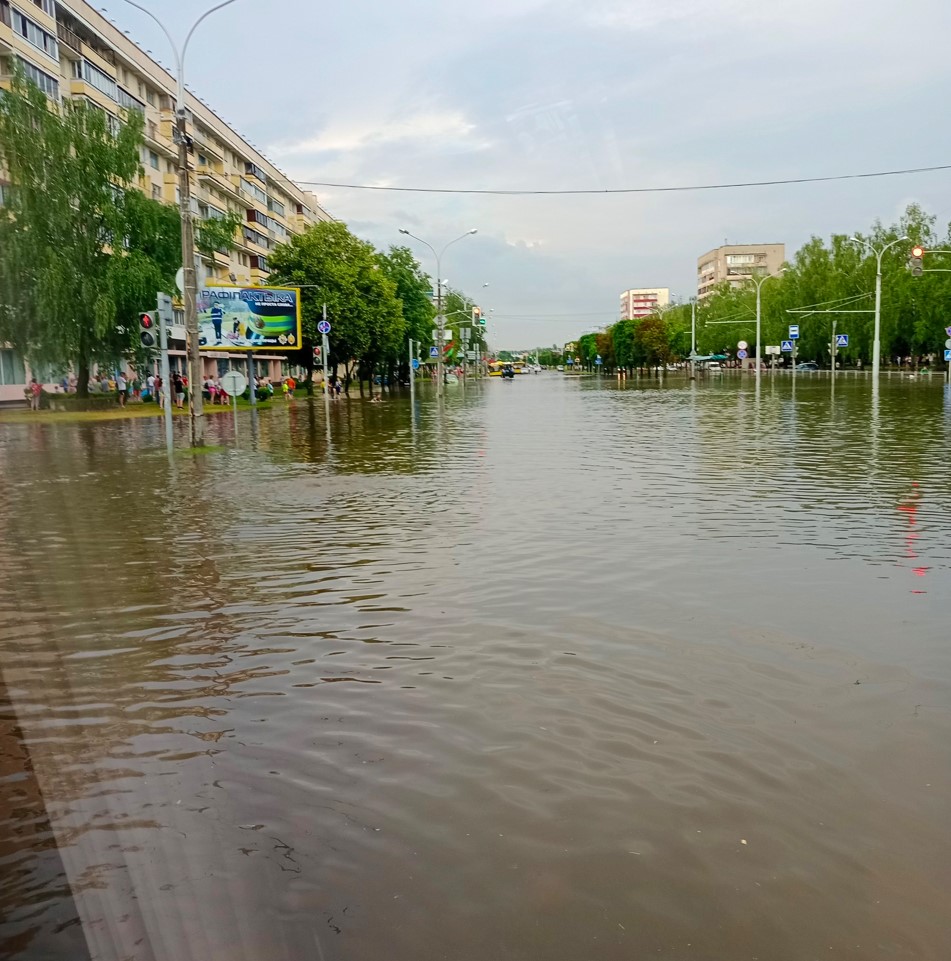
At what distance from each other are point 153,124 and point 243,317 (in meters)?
37.2

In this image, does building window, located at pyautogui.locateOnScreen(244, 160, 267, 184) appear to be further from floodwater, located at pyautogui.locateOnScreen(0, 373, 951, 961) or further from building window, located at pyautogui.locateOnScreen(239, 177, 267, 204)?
floodwater, located at pyautogui.locateOnScreen(0, 373, 951, 961)

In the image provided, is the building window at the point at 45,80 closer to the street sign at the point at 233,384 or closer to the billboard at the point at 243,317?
the billboard at the point at 243,317

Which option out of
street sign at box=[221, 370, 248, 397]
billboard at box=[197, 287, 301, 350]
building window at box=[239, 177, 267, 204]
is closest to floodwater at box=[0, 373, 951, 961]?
street sign at box=[221, 370, 248, 397]

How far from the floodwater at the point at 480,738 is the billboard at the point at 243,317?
3135cm

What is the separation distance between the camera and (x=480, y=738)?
531cm

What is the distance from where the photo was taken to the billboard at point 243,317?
141ft

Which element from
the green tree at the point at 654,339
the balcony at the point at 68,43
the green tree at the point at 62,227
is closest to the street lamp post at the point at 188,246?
the green tree at the point at 62,227

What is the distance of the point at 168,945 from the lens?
3439 mm

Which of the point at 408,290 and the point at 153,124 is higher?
the point at 153,124

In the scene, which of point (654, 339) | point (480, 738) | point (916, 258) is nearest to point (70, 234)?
point (916, 258)

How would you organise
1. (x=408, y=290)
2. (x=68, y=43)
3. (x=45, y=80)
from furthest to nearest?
(x=408, y=290) → (x=68, y=43) → (x=45, y=80)

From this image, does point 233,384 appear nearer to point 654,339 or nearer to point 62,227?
point 62,227

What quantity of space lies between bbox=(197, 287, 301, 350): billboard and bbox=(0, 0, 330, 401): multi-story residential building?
6649 mm

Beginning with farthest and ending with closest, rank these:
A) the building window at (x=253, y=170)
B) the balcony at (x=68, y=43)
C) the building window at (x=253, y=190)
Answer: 1. the building window at (x=253, y=170)
2. the building window at (x=253, y=190)
3. the balcony at (x=68, y=43)
